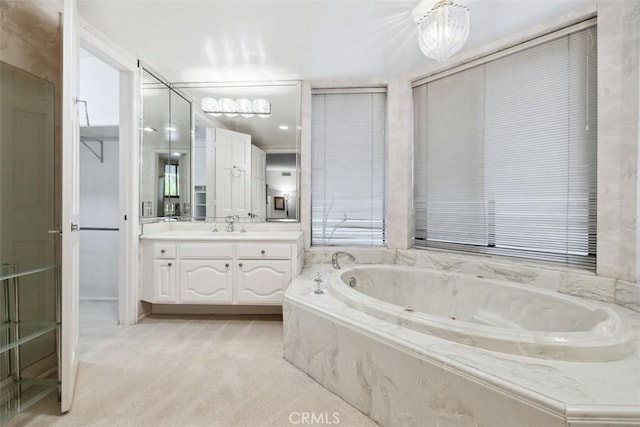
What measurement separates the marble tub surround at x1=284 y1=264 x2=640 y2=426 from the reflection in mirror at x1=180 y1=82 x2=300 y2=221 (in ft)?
4.80

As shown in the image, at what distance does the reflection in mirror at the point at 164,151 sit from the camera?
259 cm

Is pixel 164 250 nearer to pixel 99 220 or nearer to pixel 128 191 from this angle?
pixel 128 191

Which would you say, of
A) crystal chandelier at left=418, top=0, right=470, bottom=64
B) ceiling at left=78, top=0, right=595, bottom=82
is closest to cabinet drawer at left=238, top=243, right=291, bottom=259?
ceiling at left=78, top=0, right=595, bottom=82

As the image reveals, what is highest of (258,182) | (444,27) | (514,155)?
(444,27)

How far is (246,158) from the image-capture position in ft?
9.52

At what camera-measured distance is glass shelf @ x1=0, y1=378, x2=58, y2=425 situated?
137 centimetres

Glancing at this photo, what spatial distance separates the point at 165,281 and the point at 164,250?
258 mm

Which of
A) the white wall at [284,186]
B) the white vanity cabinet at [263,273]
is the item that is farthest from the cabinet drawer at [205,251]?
the white wall at [284,186]

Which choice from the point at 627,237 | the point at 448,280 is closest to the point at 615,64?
the point at 627,237

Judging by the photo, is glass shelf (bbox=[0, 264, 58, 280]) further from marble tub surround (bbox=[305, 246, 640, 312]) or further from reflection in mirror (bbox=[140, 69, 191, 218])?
marble tub surround (bbox=[305, 246, 640, 312])

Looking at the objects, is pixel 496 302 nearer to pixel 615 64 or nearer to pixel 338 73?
pixel 615 64

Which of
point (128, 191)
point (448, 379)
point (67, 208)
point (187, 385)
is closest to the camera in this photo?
point (448, 379)

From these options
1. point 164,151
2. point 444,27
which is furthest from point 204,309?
point 444,27

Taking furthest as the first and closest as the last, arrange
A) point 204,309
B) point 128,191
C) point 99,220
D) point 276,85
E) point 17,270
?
point 99,220
point 276,85
point 204,309
point 128,191
point 17,270
